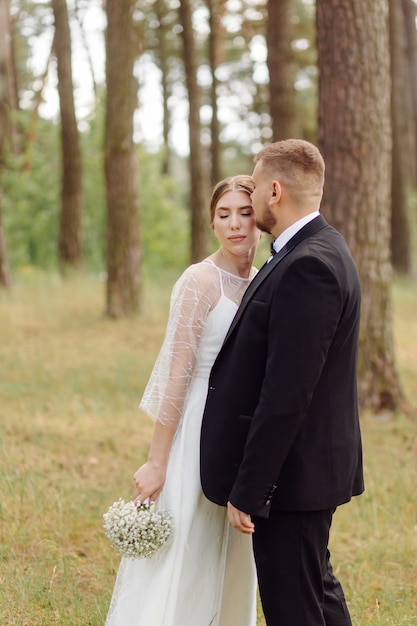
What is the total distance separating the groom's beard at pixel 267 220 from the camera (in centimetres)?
294

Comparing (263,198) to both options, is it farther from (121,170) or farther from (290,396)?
(121,170)

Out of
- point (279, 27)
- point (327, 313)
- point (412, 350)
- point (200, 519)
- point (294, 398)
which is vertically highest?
point (279, 27)

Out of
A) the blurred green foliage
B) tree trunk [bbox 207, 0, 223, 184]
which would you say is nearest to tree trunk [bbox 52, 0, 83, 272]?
tree trunk [bbox 207, 0, 223, 184]

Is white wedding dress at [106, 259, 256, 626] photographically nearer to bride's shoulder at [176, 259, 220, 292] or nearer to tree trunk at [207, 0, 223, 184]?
bride's shoulder at [176, 259, 220, 292]

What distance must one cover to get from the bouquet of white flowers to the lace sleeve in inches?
14.9

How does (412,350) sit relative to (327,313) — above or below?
below

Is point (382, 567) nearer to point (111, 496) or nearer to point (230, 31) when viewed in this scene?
point (111, 496)

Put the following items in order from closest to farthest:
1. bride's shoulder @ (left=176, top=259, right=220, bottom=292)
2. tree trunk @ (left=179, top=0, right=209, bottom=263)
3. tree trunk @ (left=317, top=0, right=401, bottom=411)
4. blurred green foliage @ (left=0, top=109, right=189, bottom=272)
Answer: bride's shoulder @ (left=176, top=259, right=220, bottom=292) < tree trunk @ (left=317, top=0, right=401, bottom=411) < tree trunk @ (left=179, top=0, right=209, bottom=263) < blurred green foliage @ (left=0, top=109, right=189, bottom=272)

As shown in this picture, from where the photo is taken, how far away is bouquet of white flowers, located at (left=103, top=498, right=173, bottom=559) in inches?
123

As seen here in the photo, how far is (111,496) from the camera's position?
5715mm

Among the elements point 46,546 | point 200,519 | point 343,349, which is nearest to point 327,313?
point 343,349

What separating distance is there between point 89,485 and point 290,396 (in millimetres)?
3594

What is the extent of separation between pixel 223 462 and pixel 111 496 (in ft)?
9.57

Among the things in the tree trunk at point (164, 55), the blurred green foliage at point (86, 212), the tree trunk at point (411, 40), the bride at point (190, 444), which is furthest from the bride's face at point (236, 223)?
the tree trunk at point (164, 55)
